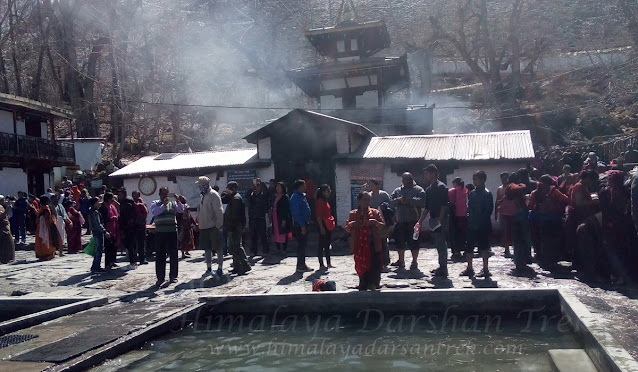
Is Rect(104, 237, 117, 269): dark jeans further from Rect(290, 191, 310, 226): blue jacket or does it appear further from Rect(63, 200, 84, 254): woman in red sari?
Rect(290, 191, 310, 226): blue jacket

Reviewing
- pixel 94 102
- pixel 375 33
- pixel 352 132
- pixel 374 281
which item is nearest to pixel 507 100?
pixel 375 33

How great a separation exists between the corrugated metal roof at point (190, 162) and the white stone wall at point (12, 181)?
13056 millimetres

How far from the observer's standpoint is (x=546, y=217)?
1074 cm

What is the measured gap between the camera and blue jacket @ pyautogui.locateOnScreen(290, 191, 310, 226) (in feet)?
37.6

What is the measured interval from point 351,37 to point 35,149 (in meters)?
17.3

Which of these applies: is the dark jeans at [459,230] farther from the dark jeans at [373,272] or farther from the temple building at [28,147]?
the temple building at [28,147]

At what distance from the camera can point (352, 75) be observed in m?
27.7

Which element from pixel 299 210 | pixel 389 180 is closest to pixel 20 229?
pixel 389 180

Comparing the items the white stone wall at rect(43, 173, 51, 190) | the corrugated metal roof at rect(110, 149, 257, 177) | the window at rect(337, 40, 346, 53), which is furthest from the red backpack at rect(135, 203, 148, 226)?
the white stone wall at rect(43, 173, 51, 190)

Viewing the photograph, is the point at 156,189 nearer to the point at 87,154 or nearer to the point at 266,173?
the point at 266,173

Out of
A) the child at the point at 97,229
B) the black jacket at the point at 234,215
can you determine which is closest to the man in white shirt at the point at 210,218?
the black jacket at the point at 234,215

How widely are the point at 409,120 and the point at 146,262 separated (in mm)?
15222

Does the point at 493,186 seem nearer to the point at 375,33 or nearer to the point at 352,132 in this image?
the point at 352,132

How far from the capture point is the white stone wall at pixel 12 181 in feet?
100
